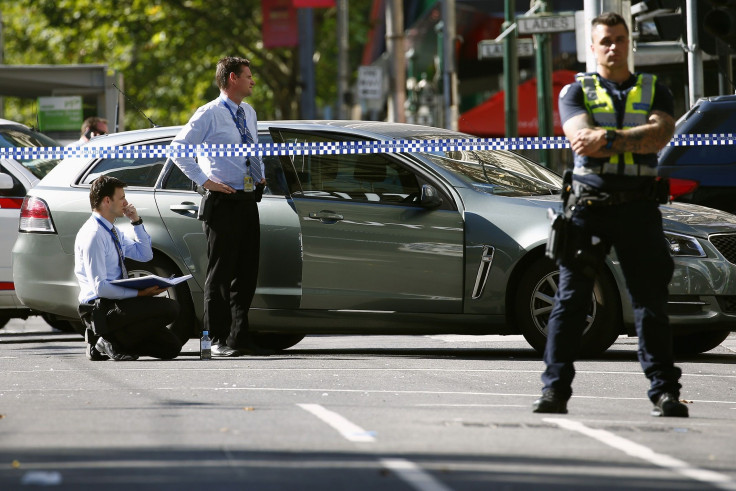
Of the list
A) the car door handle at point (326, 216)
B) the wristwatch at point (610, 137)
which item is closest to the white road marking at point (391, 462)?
the wristwatch at point (610, 137)

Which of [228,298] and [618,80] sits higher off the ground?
[618,80]

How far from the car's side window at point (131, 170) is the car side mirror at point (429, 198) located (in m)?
1.94

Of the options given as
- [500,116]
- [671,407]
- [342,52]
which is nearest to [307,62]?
[342,52]

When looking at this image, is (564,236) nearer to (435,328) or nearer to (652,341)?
(652,341)

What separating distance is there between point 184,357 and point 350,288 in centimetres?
128

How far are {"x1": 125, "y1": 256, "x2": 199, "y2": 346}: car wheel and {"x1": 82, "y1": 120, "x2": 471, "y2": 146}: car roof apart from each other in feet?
3.05

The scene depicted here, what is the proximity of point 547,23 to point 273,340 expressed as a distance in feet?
23.8

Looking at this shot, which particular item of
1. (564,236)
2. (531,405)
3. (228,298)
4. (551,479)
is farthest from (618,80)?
(228,298)

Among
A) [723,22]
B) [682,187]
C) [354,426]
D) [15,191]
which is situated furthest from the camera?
[15,191]

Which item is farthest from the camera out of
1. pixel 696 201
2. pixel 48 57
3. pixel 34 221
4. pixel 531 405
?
pixel 48 57

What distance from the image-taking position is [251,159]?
34.4 feet

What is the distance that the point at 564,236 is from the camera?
7.34 meters

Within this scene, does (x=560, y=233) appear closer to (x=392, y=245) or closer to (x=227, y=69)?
(x=392, y=245)

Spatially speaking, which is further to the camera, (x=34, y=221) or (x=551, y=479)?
(x=34, y=221)
